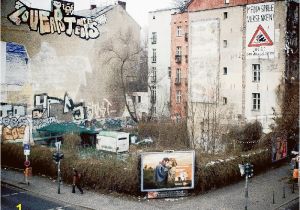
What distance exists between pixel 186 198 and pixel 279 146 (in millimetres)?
10810

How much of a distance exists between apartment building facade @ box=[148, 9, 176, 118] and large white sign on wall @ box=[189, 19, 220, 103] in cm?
699

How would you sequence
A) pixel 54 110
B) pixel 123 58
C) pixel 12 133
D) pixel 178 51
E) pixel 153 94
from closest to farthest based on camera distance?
pixel 12 133 < pixel 54 110 < pixel 123 58 < pixel 178 51 < pixel 153 94

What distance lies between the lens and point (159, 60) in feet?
153

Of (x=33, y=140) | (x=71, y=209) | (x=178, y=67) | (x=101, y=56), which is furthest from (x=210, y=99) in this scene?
(x=71, y=209)

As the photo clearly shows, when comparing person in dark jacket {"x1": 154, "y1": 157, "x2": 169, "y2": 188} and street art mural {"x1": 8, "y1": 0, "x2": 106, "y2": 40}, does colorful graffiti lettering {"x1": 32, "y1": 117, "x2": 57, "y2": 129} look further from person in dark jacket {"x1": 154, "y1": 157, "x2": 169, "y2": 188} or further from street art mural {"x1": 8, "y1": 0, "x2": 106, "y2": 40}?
person in dark jacket {"x1": 154, "y1": 157, "x2": 169, "y2": 188}

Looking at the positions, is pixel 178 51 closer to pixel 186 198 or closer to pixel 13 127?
pixel 13 127

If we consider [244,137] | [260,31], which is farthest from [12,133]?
[260,31]

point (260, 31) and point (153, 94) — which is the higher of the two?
point (260, 31)

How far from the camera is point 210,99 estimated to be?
1469 inches

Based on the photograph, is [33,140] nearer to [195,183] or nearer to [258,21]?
[195,183]

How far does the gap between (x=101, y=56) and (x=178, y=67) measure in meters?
9.06

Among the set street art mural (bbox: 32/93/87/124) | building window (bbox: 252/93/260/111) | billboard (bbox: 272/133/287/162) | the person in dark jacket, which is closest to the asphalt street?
the person in dark jacket

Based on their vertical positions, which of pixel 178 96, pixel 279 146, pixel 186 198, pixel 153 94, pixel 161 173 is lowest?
pixel 186 198

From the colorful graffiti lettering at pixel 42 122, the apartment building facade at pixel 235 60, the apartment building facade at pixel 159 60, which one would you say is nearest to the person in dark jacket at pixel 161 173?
the apartment building facade at pixel 235 60
